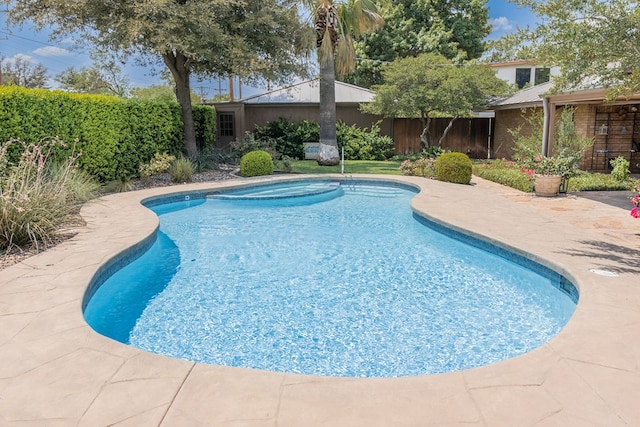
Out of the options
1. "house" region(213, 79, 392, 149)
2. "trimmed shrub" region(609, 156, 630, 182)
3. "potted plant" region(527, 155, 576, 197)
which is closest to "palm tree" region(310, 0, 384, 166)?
"house" region(213, 79, 392, 149)

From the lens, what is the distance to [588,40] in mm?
5309

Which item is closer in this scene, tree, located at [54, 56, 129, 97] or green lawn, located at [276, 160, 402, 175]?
green lawn, located at [276, 160, 402, 175]

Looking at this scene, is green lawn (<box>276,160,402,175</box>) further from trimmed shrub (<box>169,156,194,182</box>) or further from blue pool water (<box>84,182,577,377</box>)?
blue pool water (<box>84,182,577,377</box>)

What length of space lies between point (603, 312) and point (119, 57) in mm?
14741

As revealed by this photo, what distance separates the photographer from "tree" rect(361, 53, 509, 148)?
1689cm

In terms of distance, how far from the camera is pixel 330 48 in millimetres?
16469

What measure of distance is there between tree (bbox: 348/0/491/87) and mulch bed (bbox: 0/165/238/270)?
1563cm

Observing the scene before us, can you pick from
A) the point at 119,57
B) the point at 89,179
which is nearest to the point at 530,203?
the point at 89,179

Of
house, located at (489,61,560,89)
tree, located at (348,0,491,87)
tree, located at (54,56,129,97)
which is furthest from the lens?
tree, located at (54,56,129,97)

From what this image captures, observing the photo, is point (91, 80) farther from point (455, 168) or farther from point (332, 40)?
point (455, 168)

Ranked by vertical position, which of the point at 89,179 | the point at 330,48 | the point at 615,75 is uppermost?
the point at 330,48

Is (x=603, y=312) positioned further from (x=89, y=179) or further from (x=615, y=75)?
(x=89, y=179)

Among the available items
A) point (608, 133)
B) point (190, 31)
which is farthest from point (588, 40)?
point (608, 133)

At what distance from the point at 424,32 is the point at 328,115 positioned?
44.5 ft
